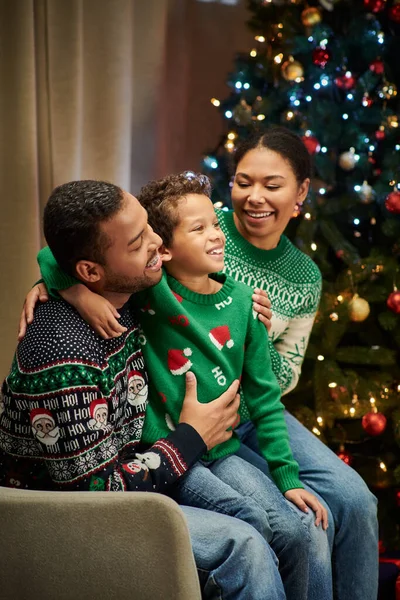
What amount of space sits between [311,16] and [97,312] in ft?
5.35

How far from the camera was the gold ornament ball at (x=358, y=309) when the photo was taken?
8.79 ft

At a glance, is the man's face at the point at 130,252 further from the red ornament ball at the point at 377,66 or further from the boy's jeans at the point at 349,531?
the red ornament ball at the point at 377,66

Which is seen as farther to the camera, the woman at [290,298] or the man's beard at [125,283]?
the woman at [290,298]

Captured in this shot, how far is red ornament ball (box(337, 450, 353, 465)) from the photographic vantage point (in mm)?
2826

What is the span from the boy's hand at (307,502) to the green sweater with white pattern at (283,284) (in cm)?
39

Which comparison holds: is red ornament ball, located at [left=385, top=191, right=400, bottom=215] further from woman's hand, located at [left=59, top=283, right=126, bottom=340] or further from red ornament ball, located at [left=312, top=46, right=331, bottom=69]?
woman's hand, located at [left=59, top=283, right=126, bottom=340]

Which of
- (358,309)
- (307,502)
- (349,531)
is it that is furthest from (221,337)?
(358,309)

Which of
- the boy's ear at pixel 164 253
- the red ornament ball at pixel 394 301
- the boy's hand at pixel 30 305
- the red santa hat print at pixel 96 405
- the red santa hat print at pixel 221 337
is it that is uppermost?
the boy's ear at pixel 164 253

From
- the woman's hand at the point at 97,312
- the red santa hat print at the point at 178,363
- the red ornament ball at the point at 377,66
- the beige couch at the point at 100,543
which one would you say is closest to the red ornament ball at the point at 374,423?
the red santa hat print at the point at 178,363

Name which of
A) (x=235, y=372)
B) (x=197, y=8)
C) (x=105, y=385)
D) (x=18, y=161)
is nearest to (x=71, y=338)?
(x=105, y=385)

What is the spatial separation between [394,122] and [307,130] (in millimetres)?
313

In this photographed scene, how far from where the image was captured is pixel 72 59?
9.01ft

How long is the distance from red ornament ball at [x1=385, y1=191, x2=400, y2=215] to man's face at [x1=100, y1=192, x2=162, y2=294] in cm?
120

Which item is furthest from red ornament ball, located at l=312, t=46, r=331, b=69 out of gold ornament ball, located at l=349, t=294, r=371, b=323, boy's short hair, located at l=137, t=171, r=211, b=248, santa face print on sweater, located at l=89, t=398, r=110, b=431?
santa face print on sweater, located at l=89, t=398, r=110, b=431
